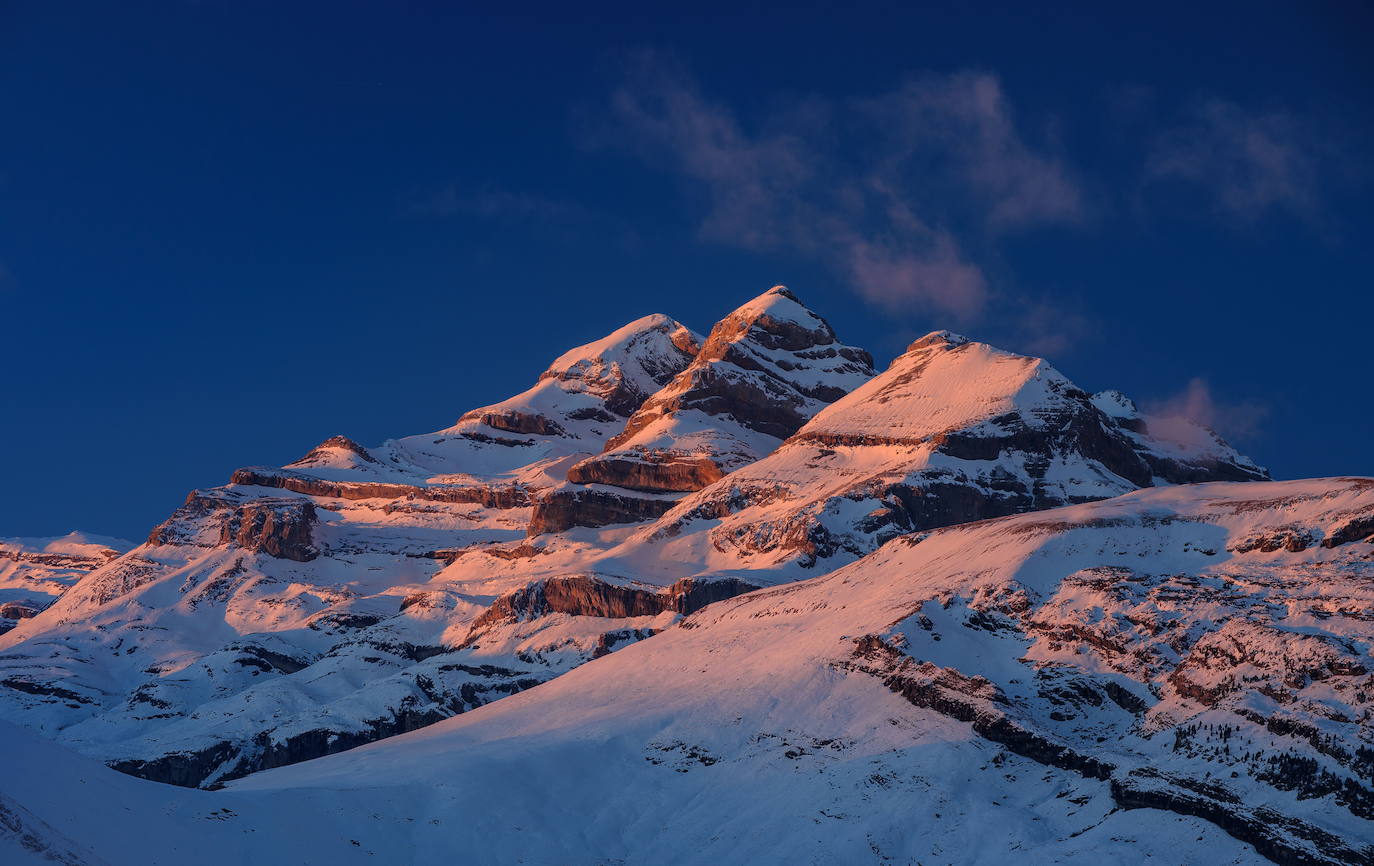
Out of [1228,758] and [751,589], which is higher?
[751,589]

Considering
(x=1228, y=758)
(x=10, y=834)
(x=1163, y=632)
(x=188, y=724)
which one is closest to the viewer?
(x=10, y=834)

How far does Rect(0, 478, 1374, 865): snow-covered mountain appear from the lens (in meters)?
88.6

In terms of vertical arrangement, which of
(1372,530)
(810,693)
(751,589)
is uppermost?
(751,589)

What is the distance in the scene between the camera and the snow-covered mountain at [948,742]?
8862 cm

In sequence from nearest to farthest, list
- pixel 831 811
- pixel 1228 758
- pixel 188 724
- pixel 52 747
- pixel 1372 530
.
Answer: pixel 52 747, pixel 1228 758, pixel 831 811, pixel 1372 530, pixel 188 724

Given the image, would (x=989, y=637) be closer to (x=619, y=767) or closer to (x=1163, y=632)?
(x=1163, y=632)

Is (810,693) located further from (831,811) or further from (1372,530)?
(1372,530)

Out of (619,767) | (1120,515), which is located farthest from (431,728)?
(1120,515)

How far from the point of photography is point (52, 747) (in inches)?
3403

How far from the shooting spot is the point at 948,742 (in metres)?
109

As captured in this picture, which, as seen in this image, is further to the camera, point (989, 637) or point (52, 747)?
point (989, 637)

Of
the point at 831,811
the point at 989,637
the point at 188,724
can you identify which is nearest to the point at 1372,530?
the point at 989,637

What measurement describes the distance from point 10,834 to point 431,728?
242ft

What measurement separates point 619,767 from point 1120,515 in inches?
2217
